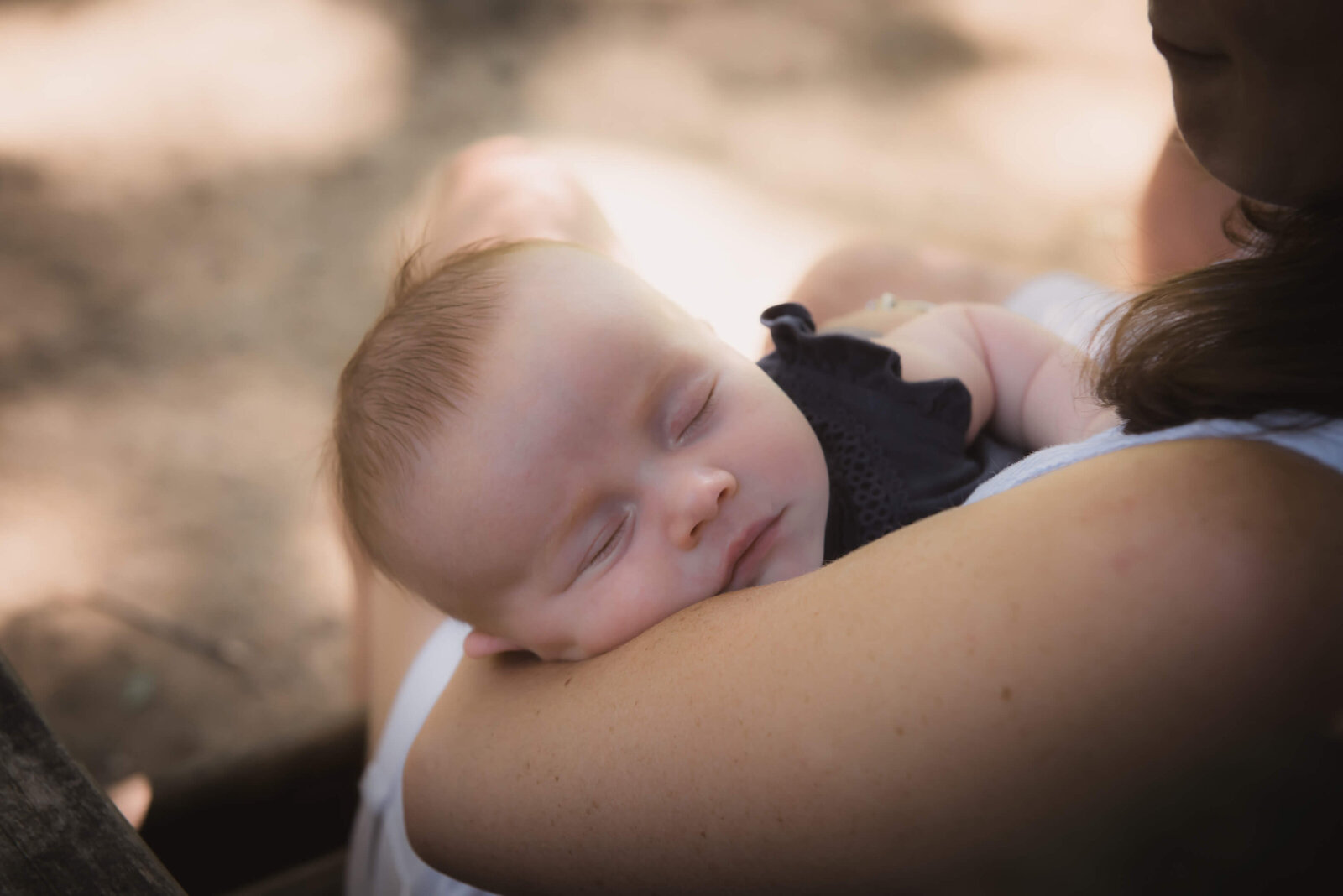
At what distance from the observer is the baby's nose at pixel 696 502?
81 cm

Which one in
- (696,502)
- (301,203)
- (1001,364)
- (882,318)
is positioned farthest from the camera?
(301,203)

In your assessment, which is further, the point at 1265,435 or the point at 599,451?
the point at 599,451

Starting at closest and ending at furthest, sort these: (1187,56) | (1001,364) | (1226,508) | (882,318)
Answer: (1226,508)
(1187,56)
(1001,364)
(882,318)

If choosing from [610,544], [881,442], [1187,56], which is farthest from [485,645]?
[1187,56]

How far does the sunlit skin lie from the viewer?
53cm

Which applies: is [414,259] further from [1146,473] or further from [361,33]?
[361,33]

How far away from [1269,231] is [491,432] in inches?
25.0

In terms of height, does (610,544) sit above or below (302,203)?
above

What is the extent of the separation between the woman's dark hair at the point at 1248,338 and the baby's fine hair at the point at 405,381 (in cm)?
57

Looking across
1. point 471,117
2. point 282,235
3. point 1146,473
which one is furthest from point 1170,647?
point 471,117

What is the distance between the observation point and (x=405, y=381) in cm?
91

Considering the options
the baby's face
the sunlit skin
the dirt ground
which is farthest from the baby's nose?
the dirt ground

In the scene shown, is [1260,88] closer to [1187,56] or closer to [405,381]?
[1187,56]

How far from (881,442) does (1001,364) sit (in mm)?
212
